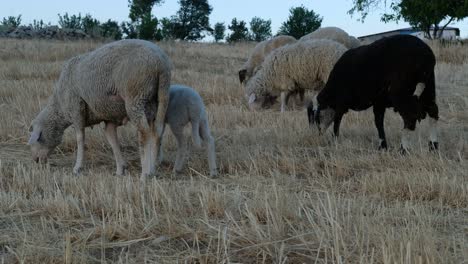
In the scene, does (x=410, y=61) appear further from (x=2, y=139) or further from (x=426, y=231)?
(x=2, y=139)

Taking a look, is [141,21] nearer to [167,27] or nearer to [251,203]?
[167,27]

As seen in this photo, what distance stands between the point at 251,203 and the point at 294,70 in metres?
8.77

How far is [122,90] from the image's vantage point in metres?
6.39

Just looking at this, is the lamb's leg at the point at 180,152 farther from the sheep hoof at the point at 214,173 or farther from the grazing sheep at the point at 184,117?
the sheep hoof at the point at 214,173

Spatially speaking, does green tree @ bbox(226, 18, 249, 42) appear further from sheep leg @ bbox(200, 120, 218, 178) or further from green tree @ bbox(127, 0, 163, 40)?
sheep leg @ bbox(200, 120, 218, 178)

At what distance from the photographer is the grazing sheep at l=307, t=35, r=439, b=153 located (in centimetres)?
723

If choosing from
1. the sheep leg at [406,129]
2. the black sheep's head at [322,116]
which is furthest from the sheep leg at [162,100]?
the black sheep's head at [322,116]

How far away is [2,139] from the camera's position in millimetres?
8547

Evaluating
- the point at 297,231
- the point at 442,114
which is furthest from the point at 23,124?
the point at 442,114

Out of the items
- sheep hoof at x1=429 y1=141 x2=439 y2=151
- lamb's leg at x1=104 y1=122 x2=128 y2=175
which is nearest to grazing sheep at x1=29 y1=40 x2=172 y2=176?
lamb's leg at x1=104 y1=122 x2=128 y2=175

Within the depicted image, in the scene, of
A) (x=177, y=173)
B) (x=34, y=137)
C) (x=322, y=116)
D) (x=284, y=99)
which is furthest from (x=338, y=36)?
(x=34, y=137)

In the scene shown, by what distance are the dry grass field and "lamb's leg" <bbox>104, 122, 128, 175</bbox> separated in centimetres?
24

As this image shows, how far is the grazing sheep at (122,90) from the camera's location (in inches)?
248

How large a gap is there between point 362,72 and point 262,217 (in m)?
4.56
